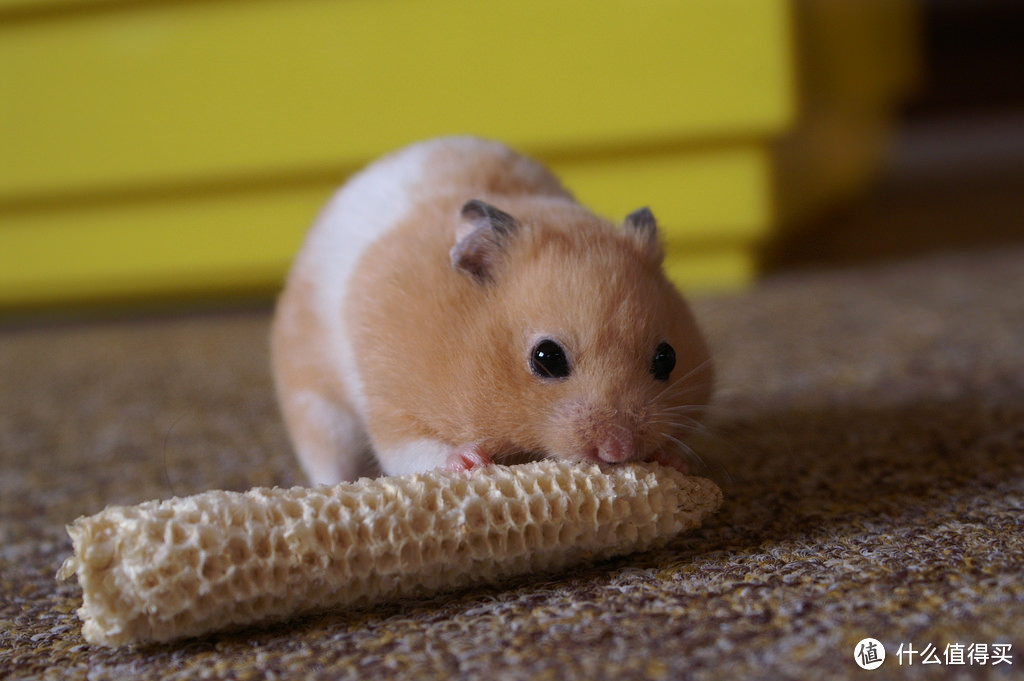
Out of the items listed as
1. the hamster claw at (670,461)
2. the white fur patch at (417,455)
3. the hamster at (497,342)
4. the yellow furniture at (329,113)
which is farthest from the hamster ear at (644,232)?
the yellow furniture at (329,113)

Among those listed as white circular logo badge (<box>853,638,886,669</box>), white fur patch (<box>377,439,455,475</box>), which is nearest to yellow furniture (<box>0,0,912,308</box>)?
white fur patch (<box>377,439,455,475</box>)

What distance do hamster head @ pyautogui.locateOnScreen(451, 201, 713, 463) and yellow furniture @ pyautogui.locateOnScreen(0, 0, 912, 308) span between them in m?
1.77

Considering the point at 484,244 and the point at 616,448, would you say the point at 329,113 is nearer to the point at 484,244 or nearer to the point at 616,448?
the point at 484,244

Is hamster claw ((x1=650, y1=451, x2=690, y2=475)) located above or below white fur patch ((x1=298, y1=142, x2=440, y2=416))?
below

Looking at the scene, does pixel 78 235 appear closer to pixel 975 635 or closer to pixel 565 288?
pixel 565 288

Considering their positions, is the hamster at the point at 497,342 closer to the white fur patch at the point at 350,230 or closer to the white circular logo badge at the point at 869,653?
the white fur patch at the point at 350,230

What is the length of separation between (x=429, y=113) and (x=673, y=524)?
7.23 ft

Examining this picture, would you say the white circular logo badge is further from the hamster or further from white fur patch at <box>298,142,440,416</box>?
white fur patch at <box>298,142,440,416</box>

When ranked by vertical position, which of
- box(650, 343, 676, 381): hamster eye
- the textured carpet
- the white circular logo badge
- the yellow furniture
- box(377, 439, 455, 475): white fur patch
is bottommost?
the white circular logo badge

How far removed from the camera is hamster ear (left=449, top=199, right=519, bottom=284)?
1.37 meters

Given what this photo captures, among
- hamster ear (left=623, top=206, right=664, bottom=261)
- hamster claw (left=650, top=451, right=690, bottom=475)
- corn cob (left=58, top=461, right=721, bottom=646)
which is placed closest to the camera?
corn cob (left=58, top=461, right=721, bottom=646)

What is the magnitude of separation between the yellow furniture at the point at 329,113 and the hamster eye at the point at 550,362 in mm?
1949

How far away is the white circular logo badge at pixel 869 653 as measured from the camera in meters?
0.93

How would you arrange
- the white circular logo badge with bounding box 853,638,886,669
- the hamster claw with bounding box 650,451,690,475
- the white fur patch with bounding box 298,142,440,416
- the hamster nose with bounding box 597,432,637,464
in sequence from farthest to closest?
the white fur patch with bounding box 298,142,440,416 → the hamster claw with bounding box 650,451,690,475 → the hamster nose with bounding box 597,432,637,464 → the white circular logo badge with bounding box 853,638,886,669
